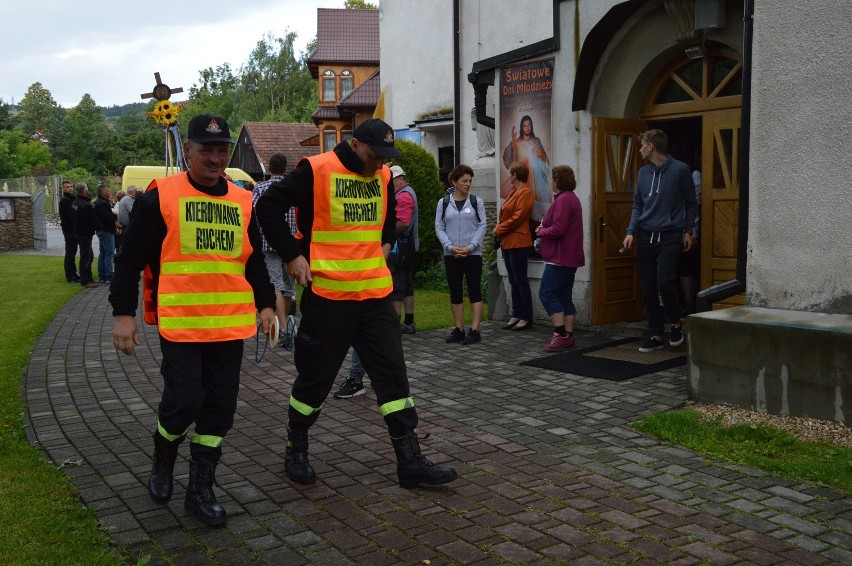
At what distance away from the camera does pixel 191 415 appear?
4.87m

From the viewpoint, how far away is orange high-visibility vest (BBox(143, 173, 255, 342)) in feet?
16.0

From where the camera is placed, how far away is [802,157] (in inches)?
272

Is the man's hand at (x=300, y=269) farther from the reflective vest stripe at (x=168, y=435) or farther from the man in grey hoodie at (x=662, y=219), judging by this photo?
the man in grey hoodie at (x=662, y=219)

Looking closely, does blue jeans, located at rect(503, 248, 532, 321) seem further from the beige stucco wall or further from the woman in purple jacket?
the beige stucco wall

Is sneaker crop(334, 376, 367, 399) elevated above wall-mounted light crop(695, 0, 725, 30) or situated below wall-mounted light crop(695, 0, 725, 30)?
below

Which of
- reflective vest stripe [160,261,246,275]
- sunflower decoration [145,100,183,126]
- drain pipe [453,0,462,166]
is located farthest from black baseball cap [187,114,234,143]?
sunflower decoration [145,100,183,126]

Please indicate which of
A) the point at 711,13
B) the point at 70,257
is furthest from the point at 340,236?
the point at 70,257

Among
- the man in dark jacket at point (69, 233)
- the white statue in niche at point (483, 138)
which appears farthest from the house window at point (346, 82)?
the white statue in niche at point (483, 138)

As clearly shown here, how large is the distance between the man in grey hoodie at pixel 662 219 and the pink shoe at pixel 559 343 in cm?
95

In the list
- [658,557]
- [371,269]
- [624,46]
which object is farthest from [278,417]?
[624,46]

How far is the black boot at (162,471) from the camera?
507 cm

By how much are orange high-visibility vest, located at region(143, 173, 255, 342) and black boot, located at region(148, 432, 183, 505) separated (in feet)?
1.99

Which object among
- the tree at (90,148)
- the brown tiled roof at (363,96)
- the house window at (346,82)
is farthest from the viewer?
the tree at (90,148)

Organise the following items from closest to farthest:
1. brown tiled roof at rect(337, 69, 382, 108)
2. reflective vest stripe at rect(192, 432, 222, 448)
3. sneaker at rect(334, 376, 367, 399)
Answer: reflective vest stripe at rect(192, 432, 222, 448), sneaker at rect(334, 376, 367, 399), brown tiled roof at rect(337, 69, 382, 108)
